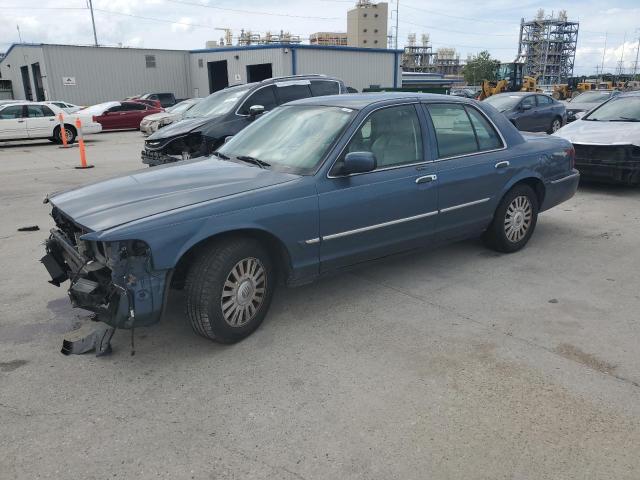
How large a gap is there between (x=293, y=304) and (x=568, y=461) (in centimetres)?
248

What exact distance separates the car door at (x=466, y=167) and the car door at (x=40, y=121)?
56.8ft

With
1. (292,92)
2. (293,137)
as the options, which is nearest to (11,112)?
(292,92)

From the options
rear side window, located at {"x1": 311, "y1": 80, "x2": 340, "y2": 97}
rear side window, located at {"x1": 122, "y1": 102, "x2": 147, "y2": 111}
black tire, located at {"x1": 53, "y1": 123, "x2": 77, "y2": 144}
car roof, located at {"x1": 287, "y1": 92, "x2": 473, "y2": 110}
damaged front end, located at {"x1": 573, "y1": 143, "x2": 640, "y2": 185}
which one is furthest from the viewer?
rear side window, located at {"x1": 122, "y1": 102, "x2": 147, "y2": 111}

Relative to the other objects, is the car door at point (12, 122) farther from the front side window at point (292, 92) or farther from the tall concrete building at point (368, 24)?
the tall concrete building at point (368, 24)

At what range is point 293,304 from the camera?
4598mm

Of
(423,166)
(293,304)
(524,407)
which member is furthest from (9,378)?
(423,166)

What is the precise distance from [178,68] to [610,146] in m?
33.8

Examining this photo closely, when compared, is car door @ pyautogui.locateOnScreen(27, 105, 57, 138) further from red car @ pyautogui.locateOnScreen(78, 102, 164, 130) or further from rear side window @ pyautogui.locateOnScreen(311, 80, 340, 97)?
rear side window @ pyautogui.locateOnScreen(311, 80, 340, 97)

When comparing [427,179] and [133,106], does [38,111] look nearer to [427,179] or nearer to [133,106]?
[133,106]

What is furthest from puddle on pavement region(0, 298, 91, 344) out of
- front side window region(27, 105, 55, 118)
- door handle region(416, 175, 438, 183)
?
front side window region(27, 105, 55, 118)

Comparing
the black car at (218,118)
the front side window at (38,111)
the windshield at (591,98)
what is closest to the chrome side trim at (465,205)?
the black car at (218,118)

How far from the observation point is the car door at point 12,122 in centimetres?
1800

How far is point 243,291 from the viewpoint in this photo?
380 centimetres

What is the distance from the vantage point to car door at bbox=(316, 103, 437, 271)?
4.15 metres
